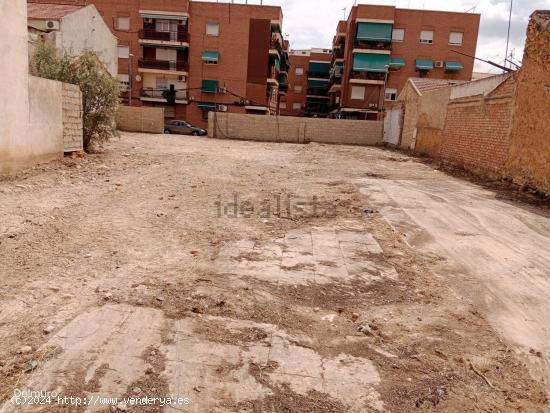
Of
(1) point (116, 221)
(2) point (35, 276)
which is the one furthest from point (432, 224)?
(2) point (35, 276)

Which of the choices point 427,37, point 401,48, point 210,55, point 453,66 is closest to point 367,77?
point 401,48

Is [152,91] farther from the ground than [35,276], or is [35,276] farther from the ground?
[152,91]

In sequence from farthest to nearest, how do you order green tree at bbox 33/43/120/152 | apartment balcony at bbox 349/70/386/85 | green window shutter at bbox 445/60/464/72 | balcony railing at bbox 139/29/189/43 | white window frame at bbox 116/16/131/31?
apartment balcony at bbox 349/70/386/85 < green window shutter at bbox 445/60/464/72 < white window frame at bbox 116/16/131/31 < balcony railing at bbox 139/29/189/43 < green tree at bbox 33/43/120/152

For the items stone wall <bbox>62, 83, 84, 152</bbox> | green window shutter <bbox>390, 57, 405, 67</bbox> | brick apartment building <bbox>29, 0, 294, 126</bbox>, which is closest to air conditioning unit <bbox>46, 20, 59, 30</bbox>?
stone wall <bbox>62, 83, 84, 152</bbox>

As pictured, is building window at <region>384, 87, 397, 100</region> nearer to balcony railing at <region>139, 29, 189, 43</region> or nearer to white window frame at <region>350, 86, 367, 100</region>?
white window frame at <region>350, 86, 367, 100</region>

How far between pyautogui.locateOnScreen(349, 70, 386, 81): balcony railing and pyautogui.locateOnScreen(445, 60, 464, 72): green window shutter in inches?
255

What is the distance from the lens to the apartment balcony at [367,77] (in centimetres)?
4788

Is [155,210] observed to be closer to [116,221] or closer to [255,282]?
[116,221]

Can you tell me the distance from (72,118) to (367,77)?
1592 inches

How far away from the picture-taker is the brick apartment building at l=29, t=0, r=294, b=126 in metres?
45.8

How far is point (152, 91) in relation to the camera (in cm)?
4612

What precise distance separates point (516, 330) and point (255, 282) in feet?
7.90

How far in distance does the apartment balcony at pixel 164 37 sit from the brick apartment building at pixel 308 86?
25.1m

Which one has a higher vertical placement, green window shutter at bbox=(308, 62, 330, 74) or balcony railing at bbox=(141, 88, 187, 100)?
green window shutter at bbox=(308, 62, 330, 74)
